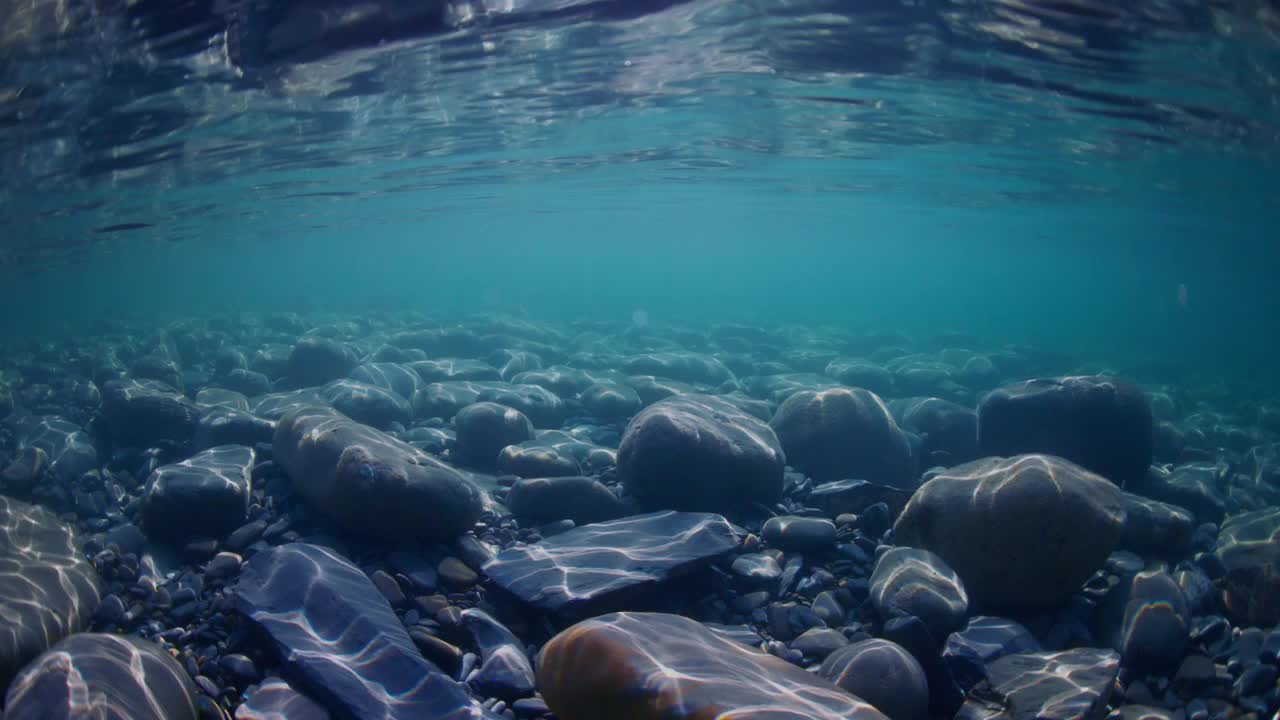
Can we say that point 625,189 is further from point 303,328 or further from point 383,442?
point 383,442

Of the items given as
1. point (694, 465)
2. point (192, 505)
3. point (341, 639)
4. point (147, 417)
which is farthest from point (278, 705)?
point (147, 417)

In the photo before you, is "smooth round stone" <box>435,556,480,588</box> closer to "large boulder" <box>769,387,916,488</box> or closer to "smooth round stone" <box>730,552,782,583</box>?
"smooth round stone" <box>730,552,782,583</box>

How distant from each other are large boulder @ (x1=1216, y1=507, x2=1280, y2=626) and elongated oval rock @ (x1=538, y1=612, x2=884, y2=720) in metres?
4.78

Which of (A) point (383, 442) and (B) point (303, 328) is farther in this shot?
(B) point (303, 328)

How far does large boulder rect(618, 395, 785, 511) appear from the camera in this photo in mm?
7277

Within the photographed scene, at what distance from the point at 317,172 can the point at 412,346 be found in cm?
629

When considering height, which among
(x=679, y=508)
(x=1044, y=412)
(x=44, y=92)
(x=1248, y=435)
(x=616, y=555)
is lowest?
(x=1248, y=435)

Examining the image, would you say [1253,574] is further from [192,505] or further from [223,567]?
[192,505]

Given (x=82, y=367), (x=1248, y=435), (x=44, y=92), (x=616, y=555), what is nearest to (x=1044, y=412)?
(x=616, y=555)

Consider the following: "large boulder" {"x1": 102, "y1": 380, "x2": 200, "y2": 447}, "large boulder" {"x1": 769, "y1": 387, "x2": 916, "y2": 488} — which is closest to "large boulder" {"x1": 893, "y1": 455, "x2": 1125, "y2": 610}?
"large boulder" {"x1": 769, "y1": 387, "x2": 916, "y2": 488}

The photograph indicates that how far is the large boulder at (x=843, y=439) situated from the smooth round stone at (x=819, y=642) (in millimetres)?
4256

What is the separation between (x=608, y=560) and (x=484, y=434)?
467 centimetres

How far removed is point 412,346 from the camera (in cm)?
2034

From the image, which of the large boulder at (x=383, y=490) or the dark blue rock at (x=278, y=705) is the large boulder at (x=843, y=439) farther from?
the dark blue rock at (x=278, y=705)
